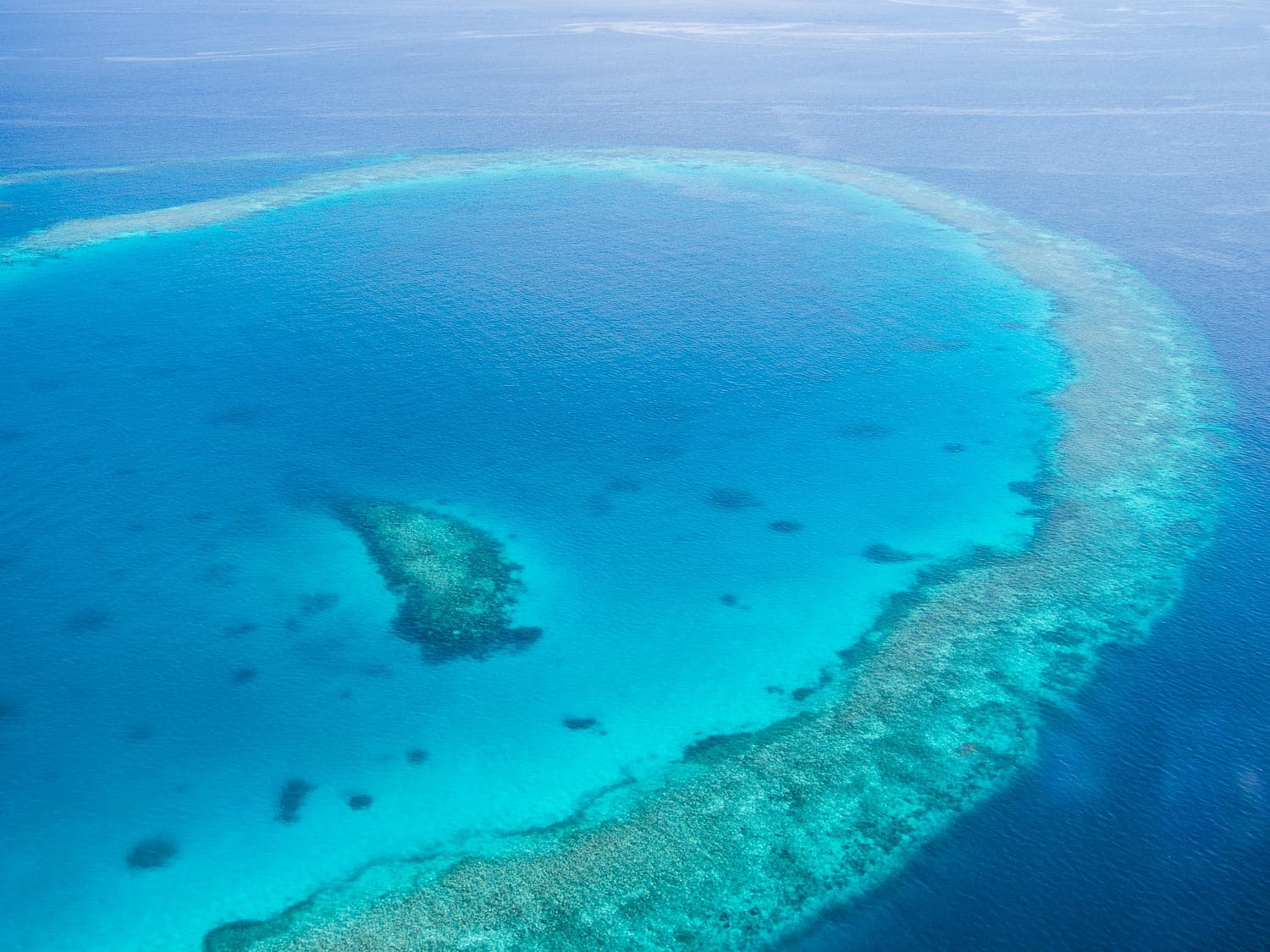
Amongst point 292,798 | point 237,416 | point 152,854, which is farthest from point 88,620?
point 237,416

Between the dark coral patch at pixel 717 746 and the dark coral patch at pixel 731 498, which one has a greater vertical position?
the dark coral patch at pixel 731 498

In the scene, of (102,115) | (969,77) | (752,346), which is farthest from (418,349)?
(969,77)

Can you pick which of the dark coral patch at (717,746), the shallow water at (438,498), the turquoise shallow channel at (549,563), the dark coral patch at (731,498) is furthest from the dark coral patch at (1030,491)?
the dark coral patch at (717,746)

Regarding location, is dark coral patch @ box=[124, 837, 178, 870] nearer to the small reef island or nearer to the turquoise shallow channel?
the turquoise shallow channel

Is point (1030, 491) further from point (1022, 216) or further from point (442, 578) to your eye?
point (1022, 216)

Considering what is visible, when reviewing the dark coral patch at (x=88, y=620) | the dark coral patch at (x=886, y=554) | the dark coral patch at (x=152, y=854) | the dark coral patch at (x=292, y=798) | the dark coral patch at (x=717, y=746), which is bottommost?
the dark coral patch at (x=152, y=854)

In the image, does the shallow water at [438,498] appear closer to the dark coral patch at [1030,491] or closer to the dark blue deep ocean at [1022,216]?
the dark coral patch at [1030,491]
